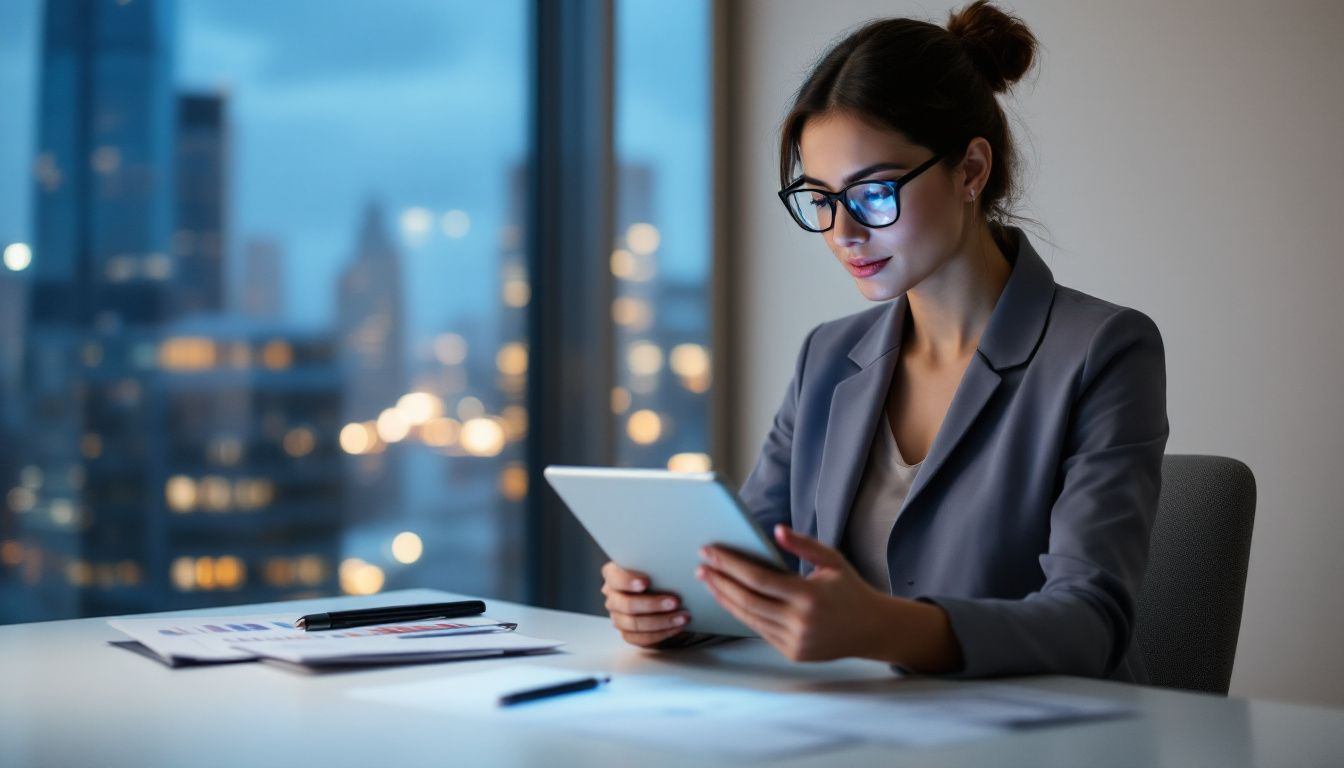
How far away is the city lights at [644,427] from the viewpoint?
323 cm

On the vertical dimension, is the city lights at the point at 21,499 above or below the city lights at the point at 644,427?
below

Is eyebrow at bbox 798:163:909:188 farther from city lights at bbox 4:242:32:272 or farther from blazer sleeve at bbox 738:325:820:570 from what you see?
city lights at bbox 4:242:32:272

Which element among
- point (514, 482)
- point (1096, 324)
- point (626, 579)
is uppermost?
point (1096, 324)

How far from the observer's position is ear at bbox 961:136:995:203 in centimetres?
165

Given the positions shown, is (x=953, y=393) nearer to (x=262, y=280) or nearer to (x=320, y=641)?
(x=320, y=641)

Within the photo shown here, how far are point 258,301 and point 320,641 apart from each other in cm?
144

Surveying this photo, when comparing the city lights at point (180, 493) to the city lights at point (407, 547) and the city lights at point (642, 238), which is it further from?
the city lights at point (642, 238)

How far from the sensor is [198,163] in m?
2.48

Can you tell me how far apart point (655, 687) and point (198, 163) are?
5.86 feet

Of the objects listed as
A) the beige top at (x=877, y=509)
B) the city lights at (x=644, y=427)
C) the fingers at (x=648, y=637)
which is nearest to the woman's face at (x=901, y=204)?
the beige top at (x=877, y=509)

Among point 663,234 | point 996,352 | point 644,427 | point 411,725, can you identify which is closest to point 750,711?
point 411,725

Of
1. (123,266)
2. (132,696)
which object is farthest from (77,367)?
(132,696)

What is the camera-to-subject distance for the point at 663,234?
3291 millimetres

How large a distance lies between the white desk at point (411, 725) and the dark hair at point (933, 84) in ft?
2.26
